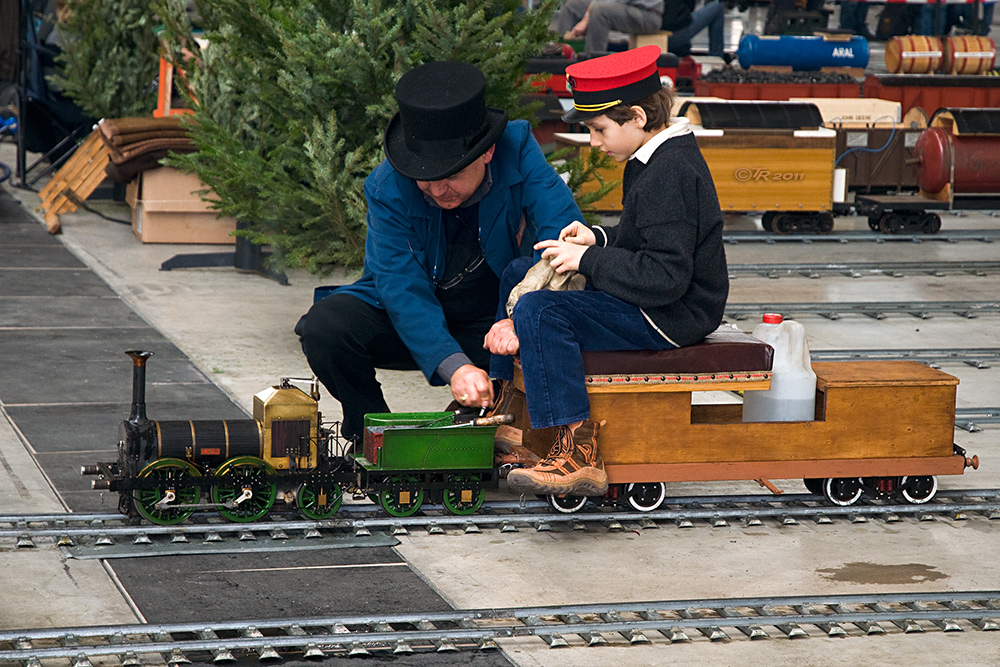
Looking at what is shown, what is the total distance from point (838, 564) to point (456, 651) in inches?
64.0

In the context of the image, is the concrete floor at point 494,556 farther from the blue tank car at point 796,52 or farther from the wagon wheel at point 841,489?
the blue tank car at point 796,52

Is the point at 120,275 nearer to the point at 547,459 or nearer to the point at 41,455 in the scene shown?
the point at 41,455

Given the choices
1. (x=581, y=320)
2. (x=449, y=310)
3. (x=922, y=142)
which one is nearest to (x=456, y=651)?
(x=581, y=320)

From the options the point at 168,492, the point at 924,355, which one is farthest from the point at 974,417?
the point at 168,492

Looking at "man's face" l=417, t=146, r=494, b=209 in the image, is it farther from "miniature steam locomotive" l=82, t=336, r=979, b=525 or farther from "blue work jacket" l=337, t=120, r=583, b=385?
"miniature steam locomotive" l=82, t=336, r=979, b=525

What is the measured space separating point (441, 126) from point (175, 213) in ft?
23.6

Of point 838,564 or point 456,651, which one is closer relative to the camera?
point 456,651

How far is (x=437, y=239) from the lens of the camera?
5535 millimetres

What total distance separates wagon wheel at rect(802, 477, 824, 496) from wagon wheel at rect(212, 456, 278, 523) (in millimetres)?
2279

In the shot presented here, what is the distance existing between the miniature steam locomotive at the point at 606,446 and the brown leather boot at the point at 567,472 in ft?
0.39

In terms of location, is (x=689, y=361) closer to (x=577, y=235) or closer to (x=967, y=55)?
(x=577, y=235)

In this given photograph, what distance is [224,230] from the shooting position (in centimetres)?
1190

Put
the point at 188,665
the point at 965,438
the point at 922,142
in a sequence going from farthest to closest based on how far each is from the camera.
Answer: the point at 922,142 < the point at 965,438 < the point at 188,665

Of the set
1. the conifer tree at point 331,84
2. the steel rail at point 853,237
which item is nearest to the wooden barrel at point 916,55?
the steel rail at point 853,237
